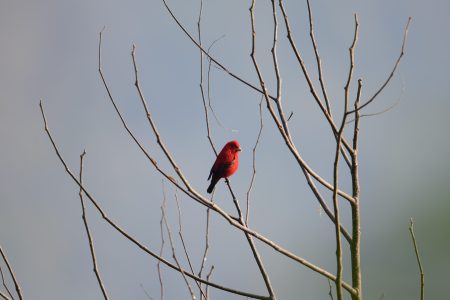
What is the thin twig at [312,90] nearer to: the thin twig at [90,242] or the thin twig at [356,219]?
the thin twig at [356,219]

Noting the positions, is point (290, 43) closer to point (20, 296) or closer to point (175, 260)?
point (175, 260)

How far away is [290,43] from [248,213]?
4.20 ft

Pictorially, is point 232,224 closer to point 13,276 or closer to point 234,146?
point 13,276

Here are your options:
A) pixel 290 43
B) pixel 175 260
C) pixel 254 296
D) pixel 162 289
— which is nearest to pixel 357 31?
pixel 290 43

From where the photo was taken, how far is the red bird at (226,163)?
8.08m

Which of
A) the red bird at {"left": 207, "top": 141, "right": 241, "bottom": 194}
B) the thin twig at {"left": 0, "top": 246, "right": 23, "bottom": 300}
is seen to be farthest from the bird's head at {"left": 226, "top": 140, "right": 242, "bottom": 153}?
the thin twig at {"left": 0, "top": 246, "right": 23, "bottom": 300}

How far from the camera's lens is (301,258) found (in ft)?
9.87

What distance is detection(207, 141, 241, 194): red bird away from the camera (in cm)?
808

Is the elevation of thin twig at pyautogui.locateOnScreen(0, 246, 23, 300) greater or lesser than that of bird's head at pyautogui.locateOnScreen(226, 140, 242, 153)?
lesser

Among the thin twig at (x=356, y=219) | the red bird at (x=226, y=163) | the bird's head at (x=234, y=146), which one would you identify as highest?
the bird's head at (x=234, y=146)

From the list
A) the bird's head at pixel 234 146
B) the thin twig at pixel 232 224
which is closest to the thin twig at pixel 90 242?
the thin twig at pixel 232 224

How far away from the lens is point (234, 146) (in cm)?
841

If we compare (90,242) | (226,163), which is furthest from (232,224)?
(226,163)

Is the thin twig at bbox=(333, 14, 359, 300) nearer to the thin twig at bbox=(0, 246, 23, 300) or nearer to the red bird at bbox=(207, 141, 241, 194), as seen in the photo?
the thin twig at bbox=(0, 246, 23, 300)
